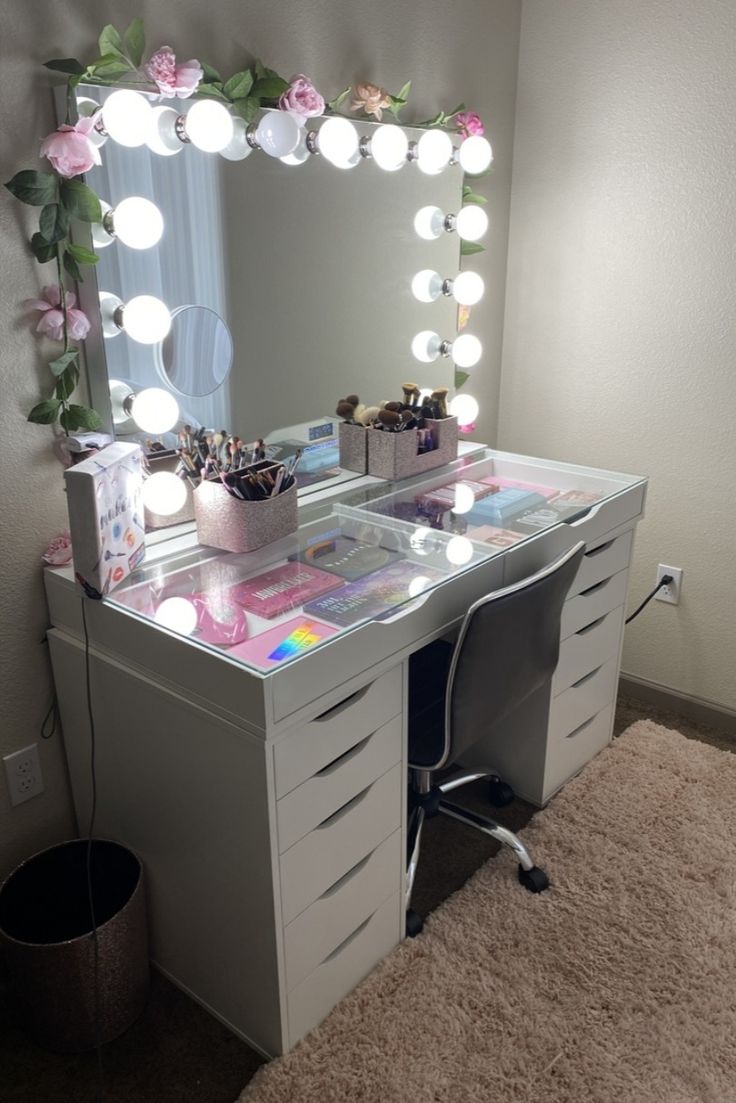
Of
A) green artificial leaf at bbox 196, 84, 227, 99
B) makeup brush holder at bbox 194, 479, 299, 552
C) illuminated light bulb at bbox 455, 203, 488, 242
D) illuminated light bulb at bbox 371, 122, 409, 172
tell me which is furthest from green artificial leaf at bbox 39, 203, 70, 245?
illuminated light bulb at bbox 455, 203, 488, 242

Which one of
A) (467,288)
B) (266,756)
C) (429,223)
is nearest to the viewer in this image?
(266,756)

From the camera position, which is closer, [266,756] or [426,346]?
[266,756]

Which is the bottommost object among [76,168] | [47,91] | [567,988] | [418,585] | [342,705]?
[567,988]

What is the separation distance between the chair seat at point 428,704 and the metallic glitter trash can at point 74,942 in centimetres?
54

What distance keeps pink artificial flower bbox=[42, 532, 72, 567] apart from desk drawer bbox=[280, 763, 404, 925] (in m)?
0.62

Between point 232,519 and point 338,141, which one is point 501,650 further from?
point 338,141

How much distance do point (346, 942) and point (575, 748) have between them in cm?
81

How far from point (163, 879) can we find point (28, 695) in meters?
0.40

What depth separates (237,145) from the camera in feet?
5.35

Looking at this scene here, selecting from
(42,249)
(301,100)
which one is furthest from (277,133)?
(42,249)

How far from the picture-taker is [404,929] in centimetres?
164

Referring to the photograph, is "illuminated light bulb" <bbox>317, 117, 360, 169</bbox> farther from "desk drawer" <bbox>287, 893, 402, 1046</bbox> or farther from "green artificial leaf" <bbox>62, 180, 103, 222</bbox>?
"desk drawer" <bbox>287, 893, 402, 1046</bbox>

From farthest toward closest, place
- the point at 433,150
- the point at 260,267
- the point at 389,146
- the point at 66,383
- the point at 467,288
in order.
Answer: the point at 467,288, the point at 433,150, the point at 389,146, the point at 260,267, the point at 66,383

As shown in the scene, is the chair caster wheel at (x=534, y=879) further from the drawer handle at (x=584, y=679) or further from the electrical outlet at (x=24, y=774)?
the electrical outlet at (x=24, y=774)
